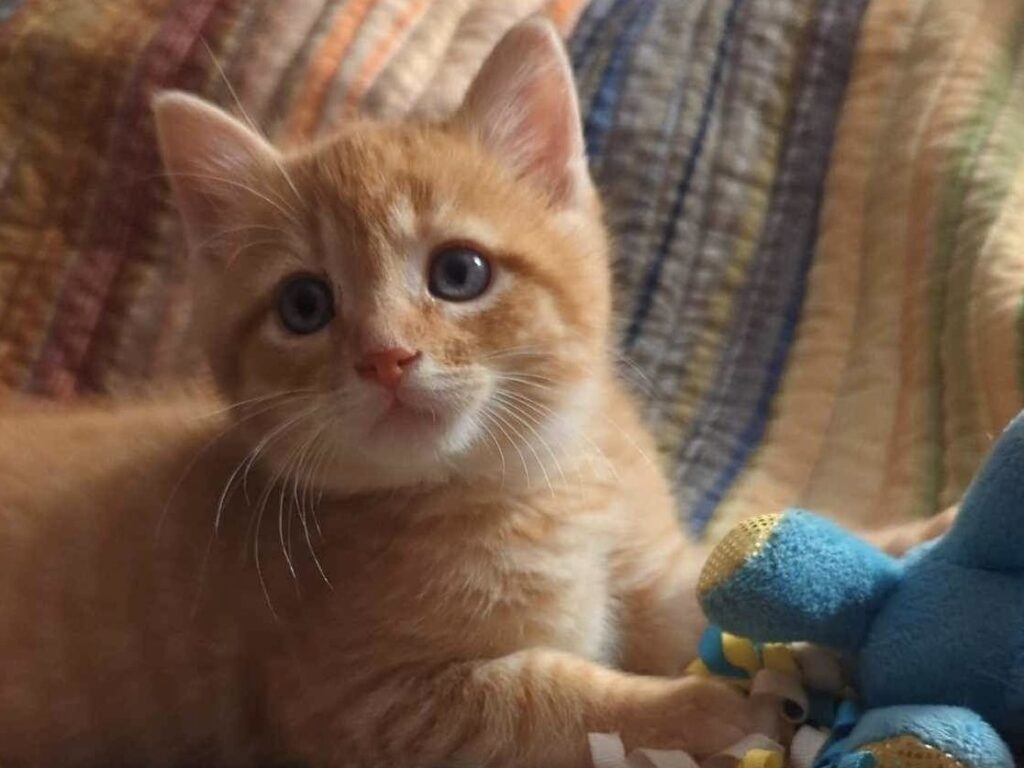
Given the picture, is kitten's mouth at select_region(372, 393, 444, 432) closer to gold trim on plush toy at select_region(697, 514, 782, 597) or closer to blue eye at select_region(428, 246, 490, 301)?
blue eye at select_region(428, 246, 490, 301)

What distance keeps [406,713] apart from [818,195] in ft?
2.96

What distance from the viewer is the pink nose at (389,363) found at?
2.99 feet

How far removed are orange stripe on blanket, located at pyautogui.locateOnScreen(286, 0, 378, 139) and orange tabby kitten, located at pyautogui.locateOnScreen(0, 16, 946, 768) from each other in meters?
0.41

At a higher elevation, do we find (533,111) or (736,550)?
(533,111)

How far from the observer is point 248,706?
3.57 ft

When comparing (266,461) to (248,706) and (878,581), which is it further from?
(878,581)

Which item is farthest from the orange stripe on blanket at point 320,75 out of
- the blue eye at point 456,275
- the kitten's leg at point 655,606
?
the kitten's leg at point 655,606

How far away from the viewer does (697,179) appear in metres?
1.56

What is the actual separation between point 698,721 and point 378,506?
34 centimetres

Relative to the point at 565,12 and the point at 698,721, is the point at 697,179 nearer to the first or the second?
the point at 565,12

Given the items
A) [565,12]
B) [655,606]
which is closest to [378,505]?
[655,606]

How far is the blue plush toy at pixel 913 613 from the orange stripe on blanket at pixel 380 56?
97 cm

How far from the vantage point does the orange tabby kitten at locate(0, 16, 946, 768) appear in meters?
0.95

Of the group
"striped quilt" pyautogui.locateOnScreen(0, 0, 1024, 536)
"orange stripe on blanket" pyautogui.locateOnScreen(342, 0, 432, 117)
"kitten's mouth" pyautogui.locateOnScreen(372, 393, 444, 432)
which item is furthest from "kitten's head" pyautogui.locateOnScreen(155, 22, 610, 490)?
"orange stripe on blanket" pyautogui.locateOnScreen(342, 0, 432, 117)
